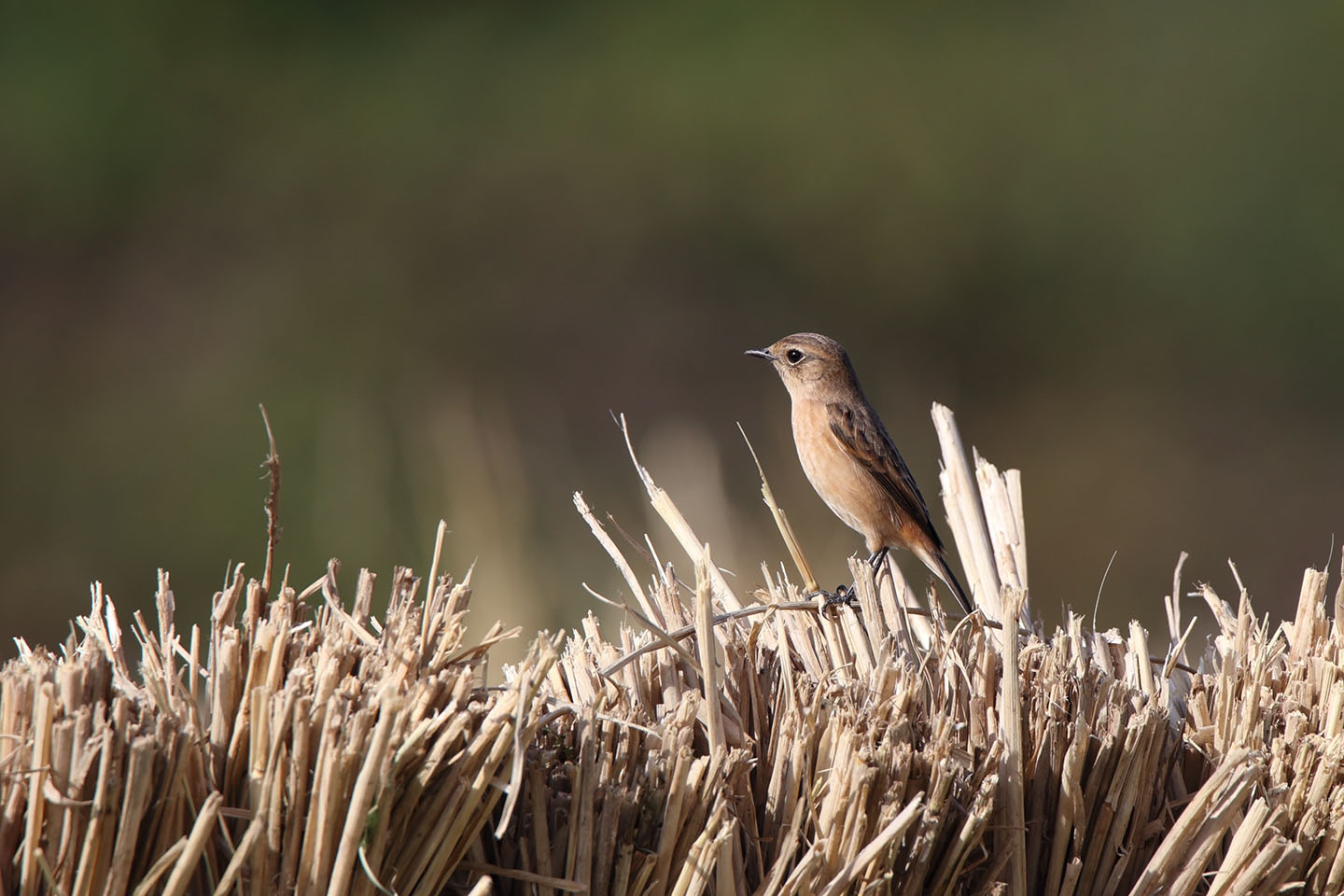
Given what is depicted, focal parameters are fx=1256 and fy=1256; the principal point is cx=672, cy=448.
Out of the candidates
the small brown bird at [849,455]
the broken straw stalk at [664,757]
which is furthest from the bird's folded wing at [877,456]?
the broken straw stalk at [664,757]

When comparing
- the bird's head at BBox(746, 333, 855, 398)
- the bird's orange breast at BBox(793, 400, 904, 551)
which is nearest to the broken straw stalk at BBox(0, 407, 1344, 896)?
the bird's orange breast at BBox(793, 400, 904, 551)

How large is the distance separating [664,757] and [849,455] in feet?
8.94

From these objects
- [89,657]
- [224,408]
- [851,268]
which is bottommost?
[89,657]

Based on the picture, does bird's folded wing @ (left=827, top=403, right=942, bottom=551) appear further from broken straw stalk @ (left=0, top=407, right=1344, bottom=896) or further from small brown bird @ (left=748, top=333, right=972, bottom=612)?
broken straw stalk @ (left=0, top=407, right=1344, bottom=896)

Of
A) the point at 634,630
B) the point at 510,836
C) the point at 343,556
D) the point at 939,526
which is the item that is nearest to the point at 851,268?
the point at 939,526

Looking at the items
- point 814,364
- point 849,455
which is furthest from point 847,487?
point 814,364

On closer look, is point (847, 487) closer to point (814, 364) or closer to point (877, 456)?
point (877, 456)

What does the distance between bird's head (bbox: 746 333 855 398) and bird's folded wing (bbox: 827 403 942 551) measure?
94 mm

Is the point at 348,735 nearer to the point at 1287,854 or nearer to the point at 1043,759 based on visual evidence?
the point at 1043,759

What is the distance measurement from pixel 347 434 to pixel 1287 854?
501 centimetres

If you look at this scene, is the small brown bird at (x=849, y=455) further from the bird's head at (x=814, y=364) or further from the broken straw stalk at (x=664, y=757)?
the broken straw stalk at (x=664, y=757)

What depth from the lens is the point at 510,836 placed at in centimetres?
146

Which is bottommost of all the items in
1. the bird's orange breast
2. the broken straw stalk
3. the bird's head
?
the broken straw stalk

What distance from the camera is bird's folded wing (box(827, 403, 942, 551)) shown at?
163 inches
